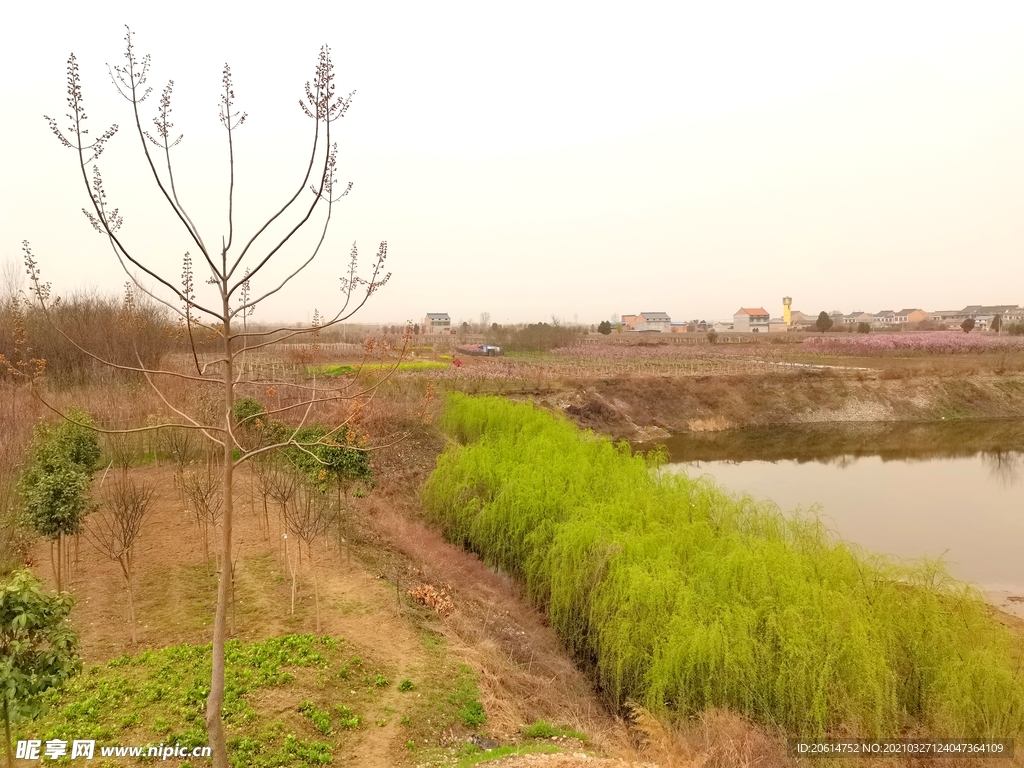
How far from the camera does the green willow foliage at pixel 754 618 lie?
19.4ft

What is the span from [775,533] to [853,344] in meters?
53.5

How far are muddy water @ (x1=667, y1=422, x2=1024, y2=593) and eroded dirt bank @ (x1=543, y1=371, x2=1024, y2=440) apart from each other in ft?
4.71

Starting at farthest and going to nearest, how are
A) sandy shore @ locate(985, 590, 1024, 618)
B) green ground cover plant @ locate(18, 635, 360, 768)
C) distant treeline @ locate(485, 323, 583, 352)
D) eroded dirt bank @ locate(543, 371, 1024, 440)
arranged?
1. distant treeline @ locate(485, 323, 583, 352)
2. eroded dirt bank @ locate(543, 371, 1024, 440)
3. sandy shore @ locate(985, 590, 1024, 618)
4. green ground cover plant @ locate(18, 635, 360, 768)

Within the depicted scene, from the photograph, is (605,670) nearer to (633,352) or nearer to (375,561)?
(375,561)

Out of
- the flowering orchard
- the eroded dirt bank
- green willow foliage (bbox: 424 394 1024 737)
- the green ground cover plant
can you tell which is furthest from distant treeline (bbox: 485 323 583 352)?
the green ground cover plant

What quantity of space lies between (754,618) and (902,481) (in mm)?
17901

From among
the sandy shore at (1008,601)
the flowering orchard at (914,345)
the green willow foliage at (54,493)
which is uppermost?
the flowering orchard at (914,345)

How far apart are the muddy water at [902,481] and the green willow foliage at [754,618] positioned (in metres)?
2.72

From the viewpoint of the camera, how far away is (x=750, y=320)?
108750 millimetres

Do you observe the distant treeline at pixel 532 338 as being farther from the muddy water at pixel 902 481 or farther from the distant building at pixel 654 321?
the distant building at pixel 654 321

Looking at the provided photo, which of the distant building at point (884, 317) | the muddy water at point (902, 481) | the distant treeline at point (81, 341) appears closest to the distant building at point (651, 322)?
the distant building at point (884, 317)

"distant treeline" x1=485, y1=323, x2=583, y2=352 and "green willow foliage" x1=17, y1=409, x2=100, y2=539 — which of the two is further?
"distant treeline" x1=485, y1=323, x2=583, y2=352

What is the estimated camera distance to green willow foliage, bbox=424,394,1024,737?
5.91 metres

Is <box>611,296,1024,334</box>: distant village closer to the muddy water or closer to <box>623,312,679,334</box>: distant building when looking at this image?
<box>623,312,679,334</box>: distant building
